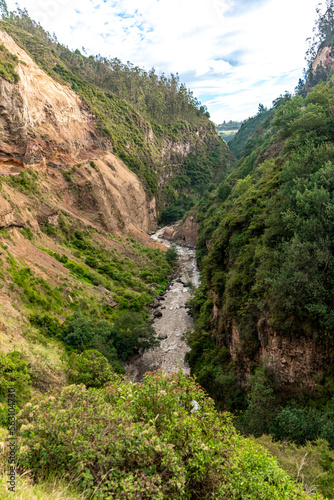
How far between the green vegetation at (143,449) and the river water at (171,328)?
31.6 feet

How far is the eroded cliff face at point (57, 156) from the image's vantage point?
37219 millimetres

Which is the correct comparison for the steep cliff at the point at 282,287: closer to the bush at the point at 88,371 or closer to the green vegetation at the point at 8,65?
the bush at the point at 88,371

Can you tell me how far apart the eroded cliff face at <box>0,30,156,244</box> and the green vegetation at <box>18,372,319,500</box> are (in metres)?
24.9

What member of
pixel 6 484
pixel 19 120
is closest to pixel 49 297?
pixel 6 484

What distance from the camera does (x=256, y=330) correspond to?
19.0m


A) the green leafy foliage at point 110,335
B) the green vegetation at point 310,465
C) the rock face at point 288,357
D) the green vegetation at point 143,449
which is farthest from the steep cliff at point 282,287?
the green vegetation at point 143,449

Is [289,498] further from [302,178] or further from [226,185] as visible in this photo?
[226,185]

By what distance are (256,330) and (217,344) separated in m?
6.89

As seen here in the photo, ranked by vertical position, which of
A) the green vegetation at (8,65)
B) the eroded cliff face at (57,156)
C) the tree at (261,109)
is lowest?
the eroded cliff face at (57,156)

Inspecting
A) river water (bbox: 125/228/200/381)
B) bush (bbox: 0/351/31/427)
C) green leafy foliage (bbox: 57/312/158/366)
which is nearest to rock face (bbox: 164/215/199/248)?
river water (bbox: 125/228/200/381)

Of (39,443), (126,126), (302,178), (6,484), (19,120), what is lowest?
(39,443)

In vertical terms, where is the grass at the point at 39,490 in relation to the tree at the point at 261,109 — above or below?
below

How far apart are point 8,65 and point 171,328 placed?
144 ft

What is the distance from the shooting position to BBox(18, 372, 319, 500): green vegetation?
5.49 meters
